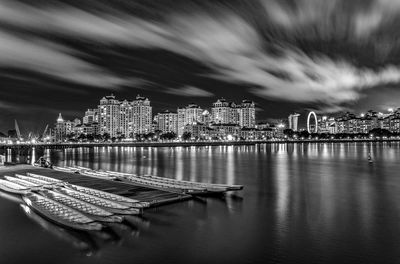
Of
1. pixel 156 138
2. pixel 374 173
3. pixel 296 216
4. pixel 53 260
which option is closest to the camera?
pixel 53 260

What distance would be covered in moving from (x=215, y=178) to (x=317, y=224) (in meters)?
19.1

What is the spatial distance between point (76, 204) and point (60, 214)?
4.57 ft

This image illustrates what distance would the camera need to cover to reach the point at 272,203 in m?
21.3

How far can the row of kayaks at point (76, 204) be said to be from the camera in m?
14.9

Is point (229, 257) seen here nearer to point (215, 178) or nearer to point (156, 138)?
point (215, 178)

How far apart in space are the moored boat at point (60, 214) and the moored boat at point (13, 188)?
9.56 ft

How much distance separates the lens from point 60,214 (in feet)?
51.5

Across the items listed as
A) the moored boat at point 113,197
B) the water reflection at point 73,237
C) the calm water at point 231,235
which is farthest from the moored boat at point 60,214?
the moored boat at point 113,197

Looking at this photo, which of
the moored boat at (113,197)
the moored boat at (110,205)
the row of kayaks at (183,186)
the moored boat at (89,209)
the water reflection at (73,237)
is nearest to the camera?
the water reflection at (73,237)

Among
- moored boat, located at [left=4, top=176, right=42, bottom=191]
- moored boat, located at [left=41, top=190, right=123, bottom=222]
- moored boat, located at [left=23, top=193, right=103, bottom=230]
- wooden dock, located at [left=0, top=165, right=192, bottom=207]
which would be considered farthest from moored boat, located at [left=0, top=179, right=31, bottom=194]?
moored boat, located at [left=41, top=190, right=123, bottom=222]

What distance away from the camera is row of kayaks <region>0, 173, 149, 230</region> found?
1487 centimetres

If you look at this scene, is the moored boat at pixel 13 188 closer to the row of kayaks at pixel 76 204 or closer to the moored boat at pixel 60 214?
the row of kayaks at pixel 76 204

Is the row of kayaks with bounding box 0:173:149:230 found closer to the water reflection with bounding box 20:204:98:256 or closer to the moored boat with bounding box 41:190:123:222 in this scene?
the moored boat with bounding box 41:190:123:222

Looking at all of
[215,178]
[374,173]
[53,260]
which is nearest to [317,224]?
[53,260]
